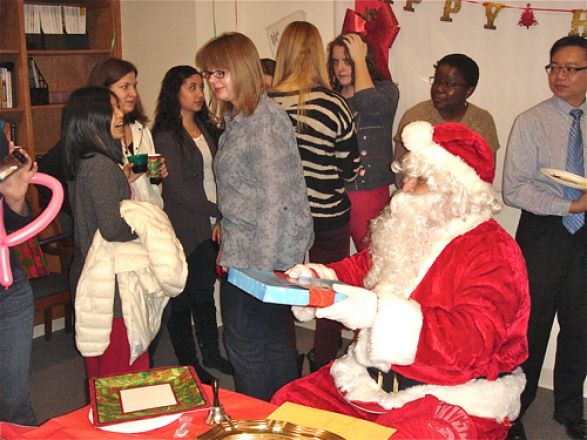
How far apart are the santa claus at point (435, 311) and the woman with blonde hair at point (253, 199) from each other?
1.53 feet

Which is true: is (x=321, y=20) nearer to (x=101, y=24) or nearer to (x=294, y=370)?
(x=101, y=24)

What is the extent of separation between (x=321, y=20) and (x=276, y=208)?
1.87m

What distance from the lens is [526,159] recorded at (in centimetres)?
292

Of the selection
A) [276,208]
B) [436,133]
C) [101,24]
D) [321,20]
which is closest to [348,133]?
[276,208]

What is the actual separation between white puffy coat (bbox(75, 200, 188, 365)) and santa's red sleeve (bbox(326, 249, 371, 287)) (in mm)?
766

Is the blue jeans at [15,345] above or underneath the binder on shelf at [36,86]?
underneath

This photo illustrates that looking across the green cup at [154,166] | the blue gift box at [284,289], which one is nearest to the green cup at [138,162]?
the green cup at [154,166]

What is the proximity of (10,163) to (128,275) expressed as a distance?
654 millimetres

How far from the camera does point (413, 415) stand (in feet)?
5.39

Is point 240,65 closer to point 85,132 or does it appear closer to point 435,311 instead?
point 85,132

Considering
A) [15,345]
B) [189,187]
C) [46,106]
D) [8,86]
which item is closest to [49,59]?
[46,106]

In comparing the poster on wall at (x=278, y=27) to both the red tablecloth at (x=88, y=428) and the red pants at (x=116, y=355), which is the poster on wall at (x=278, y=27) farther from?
the red tablecloth at (x=88, y=428)

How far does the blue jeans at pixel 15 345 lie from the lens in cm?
233

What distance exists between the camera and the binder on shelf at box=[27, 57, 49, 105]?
4387 millimetres
